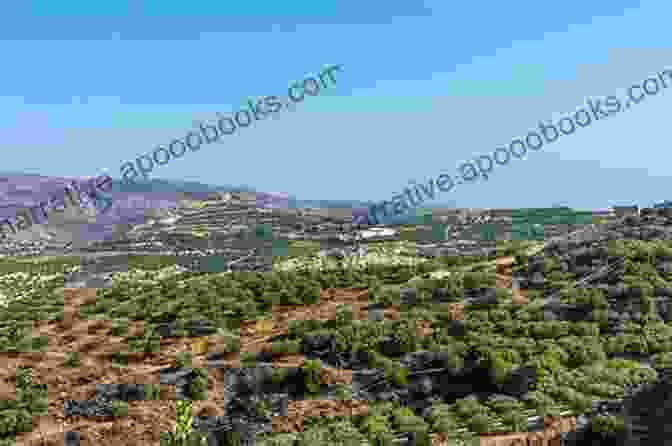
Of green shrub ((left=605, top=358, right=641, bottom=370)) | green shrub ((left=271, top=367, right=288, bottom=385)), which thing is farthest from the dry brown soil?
green shrub ((left=605, top=358, right=641, bottom=370))

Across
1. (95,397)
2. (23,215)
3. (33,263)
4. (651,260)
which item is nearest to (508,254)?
(651,260)

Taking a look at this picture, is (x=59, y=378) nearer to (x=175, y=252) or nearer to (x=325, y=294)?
(x=325, y=294)

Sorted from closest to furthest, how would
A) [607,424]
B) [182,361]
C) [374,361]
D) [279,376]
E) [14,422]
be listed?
[607,424] < [14,422] < [279,376] < [374,361] < [182,361]

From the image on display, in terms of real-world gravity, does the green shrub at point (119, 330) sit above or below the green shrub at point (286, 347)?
below

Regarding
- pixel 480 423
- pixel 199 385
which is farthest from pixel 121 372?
pixel 480 423

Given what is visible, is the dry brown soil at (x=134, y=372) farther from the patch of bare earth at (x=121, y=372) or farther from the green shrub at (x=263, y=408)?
the green shrub at (x=263, y=408)

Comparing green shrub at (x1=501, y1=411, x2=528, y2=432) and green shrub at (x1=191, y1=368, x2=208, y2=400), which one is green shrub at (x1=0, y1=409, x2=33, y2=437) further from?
green shrub at (x1=501, y1=411, x2=528, y2=432)

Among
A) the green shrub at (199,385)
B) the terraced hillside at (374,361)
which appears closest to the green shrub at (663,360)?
the terraced hillside at (374,361)

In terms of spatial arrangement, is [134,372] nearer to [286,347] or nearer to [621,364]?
[286,347]
